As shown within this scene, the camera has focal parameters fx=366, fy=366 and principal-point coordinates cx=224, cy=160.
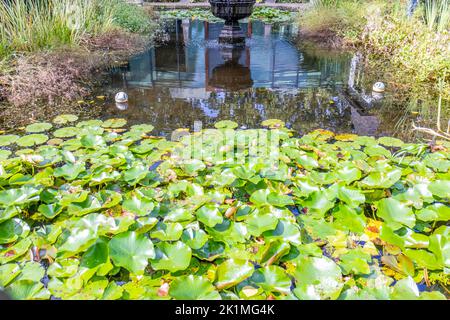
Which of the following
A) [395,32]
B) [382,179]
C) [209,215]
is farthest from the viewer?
[395,32]

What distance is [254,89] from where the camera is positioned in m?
4.43

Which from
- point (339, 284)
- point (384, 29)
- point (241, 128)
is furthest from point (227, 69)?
point (339, 284)

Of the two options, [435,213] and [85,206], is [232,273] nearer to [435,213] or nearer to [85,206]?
[85,206]

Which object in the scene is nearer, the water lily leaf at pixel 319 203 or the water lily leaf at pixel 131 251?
the water lily leaf at pixel 131 251

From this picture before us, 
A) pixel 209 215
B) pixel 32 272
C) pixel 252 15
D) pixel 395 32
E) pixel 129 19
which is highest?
pixel 252 15

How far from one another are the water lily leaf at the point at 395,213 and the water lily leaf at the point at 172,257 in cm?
99

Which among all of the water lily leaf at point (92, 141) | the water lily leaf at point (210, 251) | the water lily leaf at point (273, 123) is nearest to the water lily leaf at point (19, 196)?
the water lily leaf at point (92, 141)

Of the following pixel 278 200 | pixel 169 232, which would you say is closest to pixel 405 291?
pixel 278 200

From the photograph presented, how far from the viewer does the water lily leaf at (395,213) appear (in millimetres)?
1782

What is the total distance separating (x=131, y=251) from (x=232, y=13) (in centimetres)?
594

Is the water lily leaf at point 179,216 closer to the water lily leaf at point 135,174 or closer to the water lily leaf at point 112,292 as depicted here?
the water lily leaf at point 135,174
